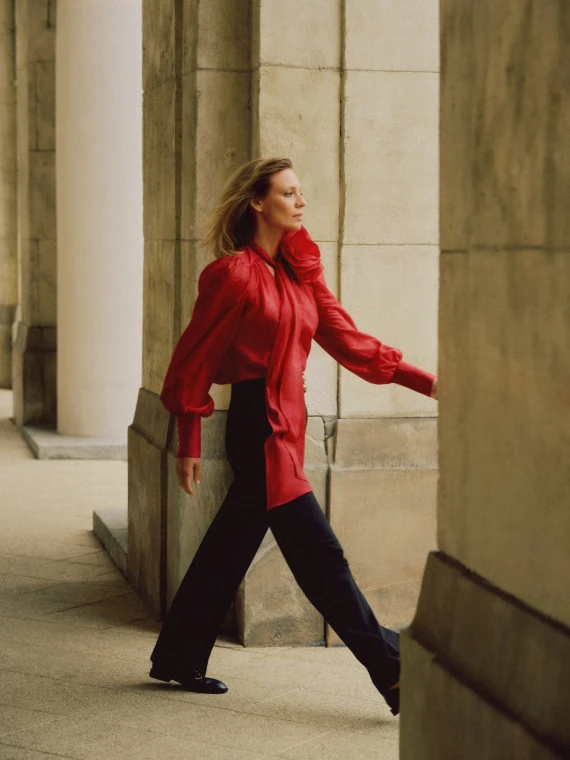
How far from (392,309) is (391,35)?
1.13 m

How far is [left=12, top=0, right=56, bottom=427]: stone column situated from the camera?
42.4ft

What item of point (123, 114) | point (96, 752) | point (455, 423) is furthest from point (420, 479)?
point (123, 114)

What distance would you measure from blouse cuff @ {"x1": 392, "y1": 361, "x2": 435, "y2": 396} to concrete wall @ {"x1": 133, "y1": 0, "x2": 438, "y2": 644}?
95cm

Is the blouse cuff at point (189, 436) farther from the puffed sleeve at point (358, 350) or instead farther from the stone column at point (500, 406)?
the stone column at point (500, 406)

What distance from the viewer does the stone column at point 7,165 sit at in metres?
17.1

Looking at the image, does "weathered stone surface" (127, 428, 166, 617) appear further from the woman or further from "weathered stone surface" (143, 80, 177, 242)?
the woman

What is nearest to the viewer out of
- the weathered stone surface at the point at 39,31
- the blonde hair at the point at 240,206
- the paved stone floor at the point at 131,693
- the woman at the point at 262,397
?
the paved stone floor at the point at 131,693

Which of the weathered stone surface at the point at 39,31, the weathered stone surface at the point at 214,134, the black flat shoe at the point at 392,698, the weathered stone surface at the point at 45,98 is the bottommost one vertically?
the black flat shoe at the point at 392,698

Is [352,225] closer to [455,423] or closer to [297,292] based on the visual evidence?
[297,292]

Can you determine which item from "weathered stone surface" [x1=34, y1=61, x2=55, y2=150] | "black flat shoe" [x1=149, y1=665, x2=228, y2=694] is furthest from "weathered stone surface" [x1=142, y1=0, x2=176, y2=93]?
"weathered stone surface" [x1=34, y1=61, x2=55, y2=150]

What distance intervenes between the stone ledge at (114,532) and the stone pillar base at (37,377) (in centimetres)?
467

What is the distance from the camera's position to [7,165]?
56.7ft

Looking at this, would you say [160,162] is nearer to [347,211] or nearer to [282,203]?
[347,211]

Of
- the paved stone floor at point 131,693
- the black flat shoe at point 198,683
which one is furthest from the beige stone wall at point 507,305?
the black flat shoe at point 198,683
